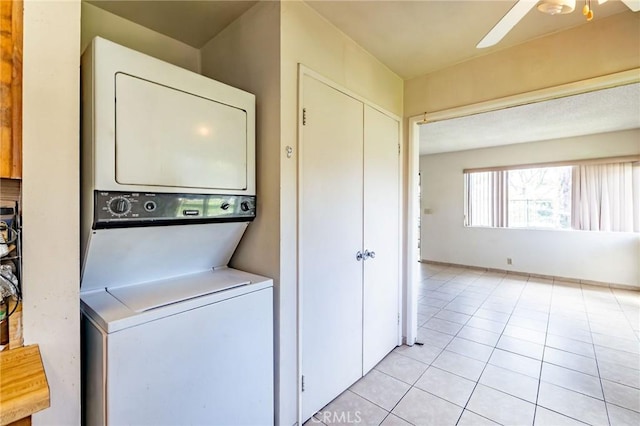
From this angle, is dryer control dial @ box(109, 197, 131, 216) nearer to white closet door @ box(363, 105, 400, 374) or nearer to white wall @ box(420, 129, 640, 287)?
white closet door @ box(363, 105, 400, 374)

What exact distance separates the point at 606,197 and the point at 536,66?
4.07 metres

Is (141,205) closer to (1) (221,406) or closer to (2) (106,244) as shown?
(2) (106,244)

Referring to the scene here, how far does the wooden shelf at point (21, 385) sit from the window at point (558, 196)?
249 inches

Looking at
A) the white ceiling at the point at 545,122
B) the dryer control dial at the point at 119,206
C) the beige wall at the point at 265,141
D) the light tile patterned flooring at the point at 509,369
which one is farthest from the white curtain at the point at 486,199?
the dryer control dial at the point at 119,206

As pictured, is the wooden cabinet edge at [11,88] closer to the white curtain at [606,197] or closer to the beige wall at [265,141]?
the beige wall at [265,141]

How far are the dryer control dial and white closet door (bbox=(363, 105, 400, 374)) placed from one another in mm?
1509

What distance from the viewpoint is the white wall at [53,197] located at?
2.91 ft

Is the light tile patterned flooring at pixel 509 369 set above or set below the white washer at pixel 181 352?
below

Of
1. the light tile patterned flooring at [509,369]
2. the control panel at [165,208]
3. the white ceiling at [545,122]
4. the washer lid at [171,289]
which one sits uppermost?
the white ceiling at [545,122]

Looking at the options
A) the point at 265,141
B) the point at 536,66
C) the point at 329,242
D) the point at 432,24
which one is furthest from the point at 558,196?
the point at 265,141

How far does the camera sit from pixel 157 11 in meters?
1.67

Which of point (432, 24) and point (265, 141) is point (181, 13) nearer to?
point (265, 141)

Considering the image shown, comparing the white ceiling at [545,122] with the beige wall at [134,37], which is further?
the white ceiling at [545,122]

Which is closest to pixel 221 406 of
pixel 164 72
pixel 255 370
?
pixel 255 370
